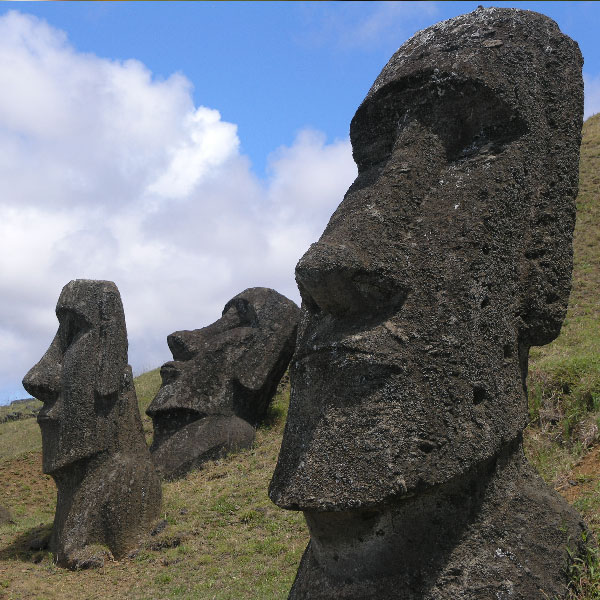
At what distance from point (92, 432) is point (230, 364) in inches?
172

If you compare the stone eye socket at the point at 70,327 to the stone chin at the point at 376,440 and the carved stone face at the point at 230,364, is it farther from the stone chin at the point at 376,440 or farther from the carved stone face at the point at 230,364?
the stone chin at the point at 376,440

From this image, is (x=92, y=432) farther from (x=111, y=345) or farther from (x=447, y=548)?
(x=447, y=548)

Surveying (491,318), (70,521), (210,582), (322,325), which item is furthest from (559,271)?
(70,521)

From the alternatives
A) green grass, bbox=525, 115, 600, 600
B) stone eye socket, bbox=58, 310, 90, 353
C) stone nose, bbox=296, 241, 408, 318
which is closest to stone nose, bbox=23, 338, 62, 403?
stone eye socket, bbox=58, 310, 90, 353

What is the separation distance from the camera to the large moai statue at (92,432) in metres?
8.49

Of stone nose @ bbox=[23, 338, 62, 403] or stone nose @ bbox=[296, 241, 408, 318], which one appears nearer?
stone nose @ bbox=[296, 241, 408, 318]

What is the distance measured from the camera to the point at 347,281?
3395 mm

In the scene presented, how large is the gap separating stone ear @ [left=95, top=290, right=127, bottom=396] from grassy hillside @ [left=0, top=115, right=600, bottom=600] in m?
1.73

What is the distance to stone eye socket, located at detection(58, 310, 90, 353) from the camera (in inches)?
354

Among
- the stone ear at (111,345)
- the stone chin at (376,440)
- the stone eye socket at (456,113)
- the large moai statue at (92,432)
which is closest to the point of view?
the stone chin at (376,440)

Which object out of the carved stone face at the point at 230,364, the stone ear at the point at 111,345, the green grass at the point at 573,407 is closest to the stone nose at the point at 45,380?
the stone ear at the point at 111,345

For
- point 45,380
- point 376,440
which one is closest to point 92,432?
point 45,380

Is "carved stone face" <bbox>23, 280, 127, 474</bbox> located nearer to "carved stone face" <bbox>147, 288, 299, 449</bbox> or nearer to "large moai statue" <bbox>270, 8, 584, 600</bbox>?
"carved stone face" <bbox>147, 288, 299, 449</bbox>

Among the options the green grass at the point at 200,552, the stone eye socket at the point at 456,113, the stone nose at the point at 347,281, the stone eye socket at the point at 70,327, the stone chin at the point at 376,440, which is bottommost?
the green grass at the point at 200,552
